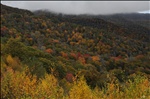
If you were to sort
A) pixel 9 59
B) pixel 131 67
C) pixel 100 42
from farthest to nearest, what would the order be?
pixel 100 42
pixel 131 67
pixel 9 59

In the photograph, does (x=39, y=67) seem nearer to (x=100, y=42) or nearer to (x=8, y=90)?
(x=8, y=90)

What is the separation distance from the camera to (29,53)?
62688mm

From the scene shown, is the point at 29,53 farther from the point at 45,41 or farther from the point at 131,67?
the point at 45,41

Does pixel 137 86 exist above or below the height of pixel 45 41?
above

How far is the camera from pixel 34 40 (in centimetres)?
11594

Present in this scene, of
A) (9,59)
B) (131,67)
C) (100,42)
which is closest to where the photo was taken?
(9,59)

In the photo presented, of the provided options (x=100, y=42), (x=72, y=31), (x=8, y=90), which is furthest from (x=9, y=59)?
(x=72, y=31)

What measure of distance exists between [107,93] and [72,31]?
519ft

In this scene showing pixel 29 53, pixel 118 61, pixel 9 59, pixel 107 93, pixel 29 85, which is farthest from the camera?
pixel 118 61

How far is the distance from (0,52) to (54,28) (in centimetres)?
10784

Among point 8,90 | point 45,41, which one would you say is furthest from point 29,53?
point 45,41

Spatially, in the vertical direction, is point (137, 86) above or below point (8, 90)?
above

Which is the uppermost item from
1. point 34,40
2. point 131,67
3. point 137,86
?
point 137,86

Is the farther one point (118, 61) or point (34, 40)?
point (34, 40)
